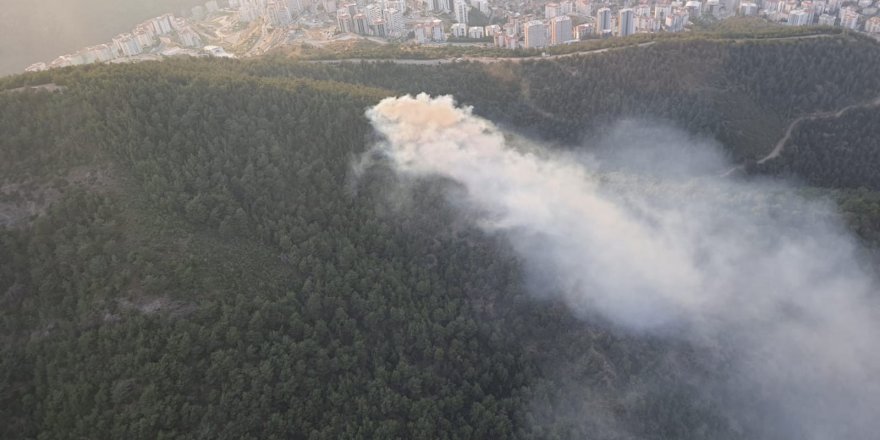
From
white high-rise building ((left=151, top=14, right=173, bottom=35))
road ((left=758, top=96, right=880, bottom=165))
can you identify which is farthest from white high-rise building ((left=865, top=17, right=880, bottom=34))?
white high-rise building ((left=151, top=14, right=173, bottom=35))

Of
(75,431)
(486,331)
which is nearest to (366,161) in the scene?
(486,331)

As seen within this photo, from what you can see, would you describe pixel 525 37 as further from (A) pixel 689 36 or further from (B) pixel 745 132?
(B) pixel 745 132

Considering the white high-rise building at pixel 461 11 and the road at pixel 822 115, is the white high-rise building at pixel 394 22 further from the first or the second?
the road at pixel 822 115

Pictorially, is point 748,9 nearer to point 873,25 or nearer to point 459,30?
point 873,25

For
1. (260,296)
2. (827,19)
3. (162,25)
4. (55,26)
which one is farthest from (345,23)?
(260,296)

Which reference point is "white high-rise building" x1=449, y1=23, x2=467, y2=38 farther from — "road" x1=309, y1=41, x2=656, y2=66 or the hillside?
the hillside
